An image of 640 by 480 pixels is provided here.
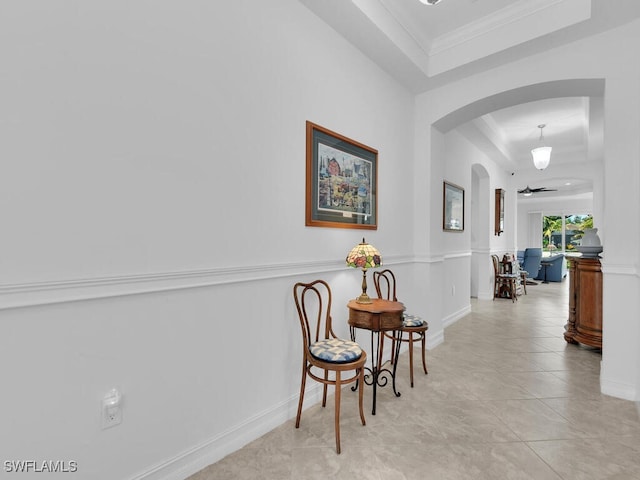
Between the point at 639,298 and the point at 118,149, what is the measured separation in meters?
3.59

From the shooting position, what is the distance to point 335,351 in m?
1.89

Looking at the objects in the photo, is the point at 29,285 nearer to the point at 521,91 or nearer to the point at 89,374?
the point at 89,374

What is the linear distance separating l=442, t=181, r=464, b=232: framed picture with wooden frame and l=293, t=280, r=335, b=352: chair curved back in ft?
8.55

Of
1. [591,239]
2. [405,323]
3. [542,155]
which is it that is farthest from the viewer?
[542,155]

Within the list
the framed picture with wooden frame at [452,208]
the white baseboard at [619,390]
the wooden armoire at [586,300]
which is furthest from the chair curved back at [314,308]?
the wooden armoire at [586,300]

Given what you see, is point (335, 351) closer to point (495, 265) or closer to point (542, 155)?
point (542, 155)

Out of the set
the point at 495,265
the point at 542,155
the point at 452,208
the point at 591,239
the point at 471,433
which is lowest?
the point at 471,433

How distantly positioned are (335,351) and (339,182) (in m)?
1.31

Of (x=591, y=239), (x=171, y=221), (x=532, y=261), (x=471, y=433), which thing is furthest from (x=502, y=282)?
(x=171, y=221)

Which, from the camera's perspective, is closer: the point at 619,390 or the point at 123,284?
the point at 123,284

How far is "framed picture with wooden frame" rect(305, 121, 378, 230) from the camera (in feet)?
7.52

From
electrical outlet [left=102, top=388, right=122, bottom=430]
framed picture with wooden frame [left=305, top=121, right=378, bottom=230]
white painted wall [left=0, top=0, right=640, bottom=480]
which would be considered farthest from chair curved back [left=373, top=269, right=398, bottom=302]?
electrical outlet [left=102, top=388, right=122, bottom=430]

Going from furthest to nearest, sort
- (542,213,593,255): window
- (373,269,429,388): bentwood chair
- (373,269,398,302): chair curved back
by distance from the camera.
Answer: (542,213,593,255): window < (373,269,398,302): chair curved back < (373,269,429,388): bentwood chair

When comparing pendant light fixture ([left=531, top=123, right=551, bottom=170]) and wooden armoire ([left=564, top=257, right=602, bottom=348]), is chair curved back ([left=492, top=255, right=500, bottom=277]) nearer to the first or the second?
pendant light fixture ([left=531, top=123, right=551, bottom=170])
